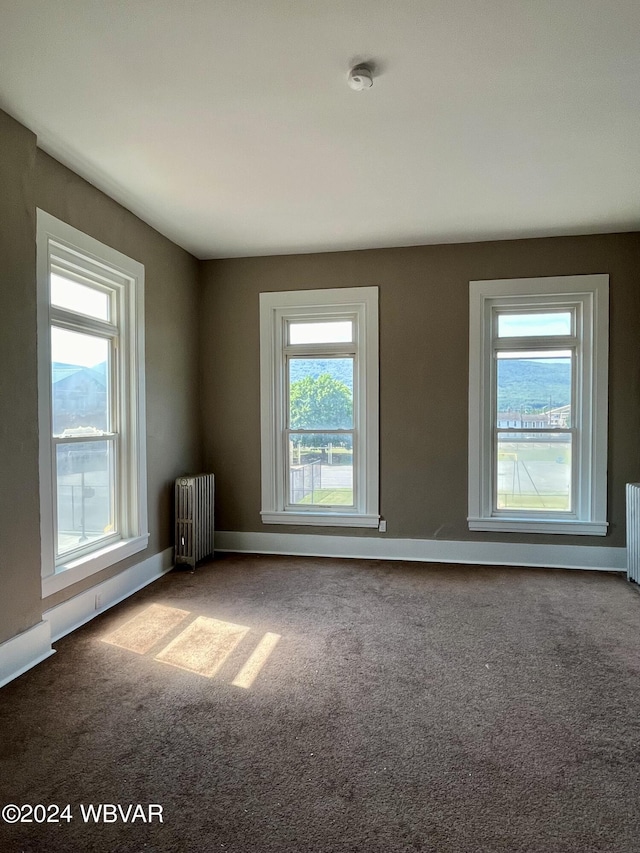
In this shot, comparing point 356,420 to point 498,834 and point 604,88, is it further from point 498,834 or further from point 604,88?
point 498,834

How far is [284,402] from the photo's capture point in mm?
5047

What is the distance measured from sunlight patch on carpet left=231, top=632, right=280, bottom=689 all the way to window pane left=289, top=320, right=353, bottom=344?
283 centimetres

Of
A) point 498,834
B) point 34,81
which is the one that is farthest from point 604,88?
point 498,834

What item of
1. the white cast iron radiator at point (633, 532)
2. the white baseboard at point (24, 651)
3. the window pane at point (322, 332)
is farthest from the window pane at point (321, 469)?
the white baseboard at point (24, 651)

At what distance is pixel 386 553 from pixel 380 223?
9.52 feet

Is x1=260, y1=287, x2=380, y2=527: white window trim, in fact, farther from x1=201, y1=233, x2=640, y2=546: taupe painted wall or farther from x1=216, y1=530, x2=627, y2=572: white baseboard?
x1=216, y1=530, x2=627, y2=572: white baseboard

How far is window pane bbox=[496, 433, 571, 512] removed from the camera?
15.1ft

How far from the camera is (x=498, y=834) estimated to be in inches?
64.4

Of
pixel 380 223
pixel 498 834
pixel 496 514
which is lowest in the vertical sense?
pixel 498 834

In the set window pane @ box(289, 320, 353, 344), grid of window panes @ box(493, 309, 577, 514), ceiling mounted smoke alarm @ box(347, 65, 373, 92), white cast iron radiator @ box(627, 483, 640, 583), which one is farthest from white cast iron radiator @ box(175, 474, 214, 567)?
white cast iron radiator @ box(627, 483, 640, 583)

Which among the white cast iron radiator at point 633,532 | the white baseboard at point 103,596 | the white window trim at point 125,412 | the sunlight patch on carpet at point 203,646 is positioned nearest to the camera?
the sunlight patch on carpet at point 203,646

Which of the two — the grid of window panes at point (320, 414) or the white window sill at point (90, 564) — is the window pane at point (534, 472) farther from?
the white window sill at point (90, 564)

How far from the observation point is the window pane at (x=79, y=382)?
3.22 m

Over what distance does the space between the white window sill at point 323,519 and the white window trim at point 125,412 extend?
132 centimetres
